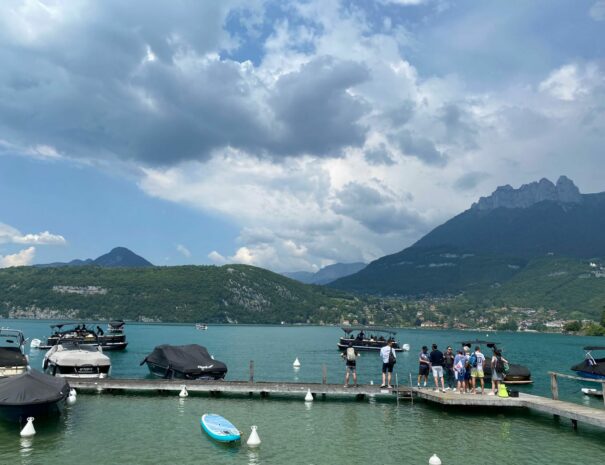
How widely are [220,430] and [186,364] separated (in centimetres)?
1969

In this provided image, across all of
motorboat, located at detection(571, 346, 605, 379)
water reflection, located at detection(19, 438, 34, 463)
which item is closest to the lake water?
water reflection, located at detection(19, 438, 34, 463)

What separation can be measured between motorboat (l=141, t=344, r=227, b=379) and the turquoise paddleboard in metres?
16.3

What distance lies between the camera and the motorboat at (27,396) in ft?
76.7

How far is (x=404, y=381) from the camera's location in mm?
51000

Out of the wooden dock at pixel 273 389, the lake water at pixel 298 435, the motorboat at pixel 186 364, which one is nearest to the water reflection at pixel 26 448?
the lake water at pixel 298 435

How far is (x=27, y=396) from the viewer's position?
78.1 feet

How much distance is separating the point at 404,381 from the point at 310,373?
1191 cm

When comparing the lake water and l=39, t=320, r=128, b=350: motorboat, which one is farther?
l=39, t=320, r=128, b=350: motorboat

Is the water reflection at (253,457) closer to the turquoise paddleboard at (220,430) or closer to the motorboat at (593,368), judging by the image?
the turquoise paddleboard at (220,430)

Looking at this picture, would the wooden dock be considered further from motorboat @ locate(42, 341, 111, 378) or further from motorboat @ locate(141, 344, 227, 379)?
motorboat @ locate(42, 341, 111, 378)

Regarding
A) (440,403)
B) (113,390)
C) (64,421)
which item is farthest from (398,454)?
(113,390)

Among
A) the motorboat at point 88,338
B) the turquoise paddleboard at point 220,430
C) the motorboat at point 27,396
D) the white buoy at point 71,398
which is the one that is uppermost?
the motorboat at point 88,338

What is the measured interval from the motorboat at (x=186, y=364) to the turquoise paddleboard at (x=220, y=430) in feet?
53.5

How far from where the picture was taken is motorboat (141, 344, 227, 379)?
39.7m
